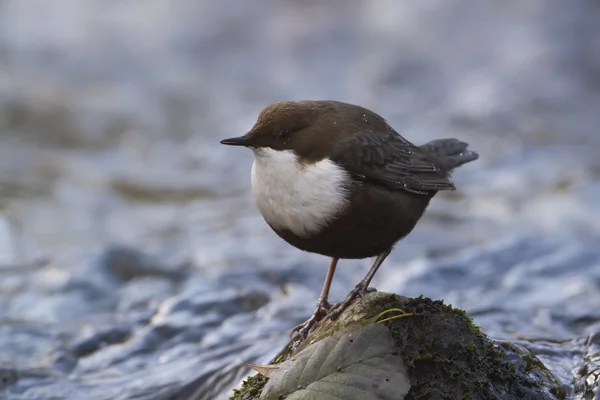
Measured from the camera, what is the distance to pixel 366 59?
11750 millimetres

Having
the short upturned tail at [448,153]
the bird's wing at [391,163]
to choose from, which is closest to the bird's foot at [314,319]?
the bird's wing at [391,163]

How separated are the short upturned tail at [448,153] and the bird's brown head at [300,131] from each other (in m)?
0.83

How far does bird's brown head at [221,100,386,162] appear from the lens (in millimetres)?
3303

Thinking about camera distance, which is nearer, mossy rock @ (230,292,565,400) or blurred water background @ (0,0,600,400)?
mossy rock @ (230,292,565,400)

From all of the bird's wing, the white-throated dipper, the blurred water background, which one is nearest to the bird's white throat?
the white-throated dipper

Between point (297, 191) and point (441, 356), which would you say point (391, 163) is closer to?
point (297, 191)

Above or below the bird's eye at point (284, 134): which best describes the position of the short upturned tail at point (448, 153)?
above

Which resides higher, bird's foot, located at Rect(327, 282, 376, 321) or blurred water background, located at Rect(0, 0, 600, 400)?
blurred water background, located at Rect(0, 0, 600, 400)

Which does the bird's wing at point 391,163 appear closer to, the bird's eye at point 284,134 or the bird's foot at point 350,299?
the bird's eye at point 284,134

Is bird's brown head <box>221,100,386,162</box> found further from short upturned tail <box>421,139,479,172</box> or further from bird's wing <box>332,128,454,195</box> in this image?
short upturned tail <box>421,139,479,172</box>

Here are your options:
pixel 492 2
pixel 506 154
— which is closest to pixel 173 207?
pixel 506 154

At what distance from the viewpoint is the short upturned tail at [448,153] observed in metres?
4.16

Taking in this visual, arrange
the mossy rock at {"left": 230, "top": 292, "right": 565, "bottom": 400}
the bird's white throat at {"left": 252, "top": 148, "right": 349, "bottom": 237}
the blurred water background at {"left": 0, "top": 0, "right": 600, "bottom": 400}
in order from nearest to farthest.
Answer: the mossy rock at {"left": 230, "top": 292, "right": 565, "bottom": 400}
the bird's white throat at {"left": 252, "top": 148, "right": 349, "bottom": 237}
the blurred water background at {"left": 0, "top": 0, "right": 600, "bottom": 400}

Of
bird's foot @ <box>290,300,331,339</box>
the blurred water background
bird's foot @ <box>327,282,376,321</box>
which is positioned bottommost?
bird's foot @ <box>327,282,376,321</box>
